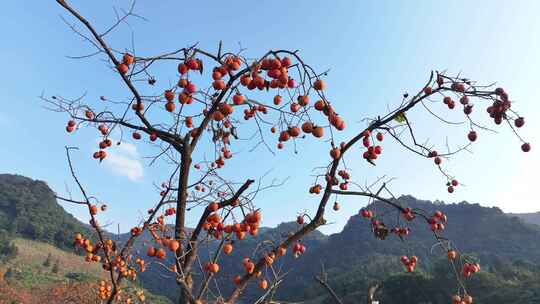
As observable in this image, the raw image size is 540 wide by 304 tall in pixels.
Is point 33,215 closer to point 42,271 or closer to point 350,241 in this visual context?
point 42,271

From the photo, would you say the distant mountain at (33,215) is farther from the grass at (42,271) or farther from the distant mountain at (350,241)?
the grass at (42,271)

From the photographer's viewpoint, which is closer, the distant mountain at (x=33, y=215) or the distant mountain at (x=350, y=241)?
the distant mountain at (x=350, y=241)

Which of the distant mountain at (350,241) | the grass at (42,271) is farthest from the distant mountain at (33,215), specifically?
the grass at (42,271)

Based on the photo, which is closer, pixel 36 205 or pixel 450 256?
pixel 450 256

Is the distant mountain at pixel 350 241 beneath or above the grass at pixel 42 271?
above

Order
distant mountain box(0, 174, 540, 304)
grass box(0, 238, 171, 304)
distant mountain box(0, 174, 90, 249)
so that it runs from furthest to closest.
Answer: distant mountain box(0, 174, 90, 249) < distant mountain box(0, 174, 540, 304) < grass box(0, 238, 171, 304)

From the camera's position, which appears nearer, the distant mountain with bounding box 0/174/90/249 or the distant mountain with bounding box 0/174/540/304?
the distant mountain with bounding box 0/174/540/304

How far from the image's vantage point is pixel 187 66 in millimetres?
3057

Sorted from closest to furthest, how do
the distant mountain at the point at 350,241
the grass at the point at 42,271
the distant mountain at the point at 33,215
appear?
the grass at the point at 42,271 < the distant mountain at the point at 350,241 < the distant mountain at the point at 33,215

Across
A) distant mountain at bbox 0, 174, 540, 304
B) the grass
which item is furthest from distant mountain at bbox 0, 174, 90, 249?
the grass

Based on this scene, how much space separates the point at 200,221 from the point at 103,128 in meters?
2.02

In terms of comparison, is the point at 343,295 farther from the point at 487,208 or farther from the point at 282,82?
the point at 487,208

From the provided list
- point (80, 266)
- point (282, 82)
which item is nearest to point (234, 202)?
point (282, 82)

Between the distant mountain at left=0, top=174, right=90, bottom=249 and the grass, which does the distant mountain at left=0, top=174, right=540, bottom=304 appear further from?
the grass
